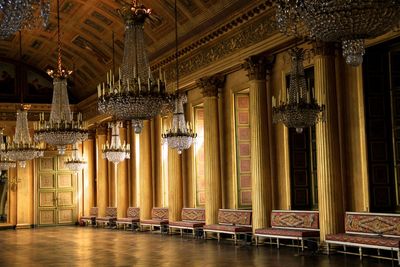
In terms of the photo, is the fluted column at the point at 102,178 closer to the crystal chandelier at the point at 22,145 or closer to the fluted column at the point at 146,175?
the fluted column at the point at 146,175

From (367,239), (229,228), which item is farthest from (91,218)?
(367,239)

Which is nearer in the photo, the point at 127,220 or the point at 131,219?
the point at 131,219

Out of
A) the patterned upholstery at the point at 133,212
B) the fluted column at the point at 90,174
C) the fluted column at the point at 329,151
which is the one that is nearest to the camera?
the fluted column at the point at 329,151

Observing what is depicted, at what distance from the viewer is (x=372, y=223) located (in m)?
11.1

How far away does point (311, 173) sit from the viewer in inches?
549

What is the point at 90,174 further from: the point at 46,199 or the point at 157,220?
the point at 157,220

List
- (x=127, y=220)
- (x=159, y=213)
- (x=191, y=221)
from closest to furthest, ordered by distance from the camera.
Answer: (x=191, y=221) → (x=159, y=213) → (x=127, y=220)

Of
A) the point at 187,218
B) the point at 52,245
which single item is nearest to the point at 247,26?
the point at 187,218

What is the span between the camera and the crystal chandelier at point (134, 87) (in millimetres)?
9406

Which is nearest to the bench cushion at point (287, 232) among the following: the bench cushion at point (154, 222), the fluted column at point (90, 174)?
the bench cushion at point (154, 222)

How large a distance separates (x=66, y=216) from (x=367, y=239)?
19.4m

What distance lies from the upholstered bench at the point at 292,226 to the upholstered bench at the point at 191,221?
10.7 feet

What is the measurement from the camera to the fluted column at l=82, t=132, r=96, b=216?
1067 inches

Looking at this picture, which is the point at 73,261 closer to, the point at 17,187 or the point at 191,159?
the point at 191,159
